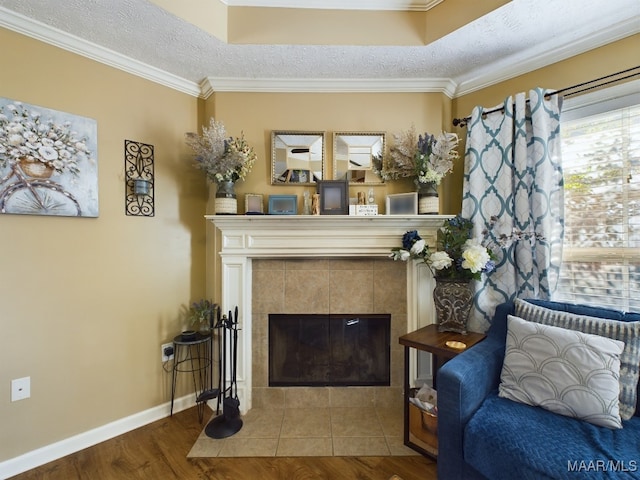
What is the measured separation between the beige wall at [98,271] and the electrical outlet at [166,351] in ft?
0.17

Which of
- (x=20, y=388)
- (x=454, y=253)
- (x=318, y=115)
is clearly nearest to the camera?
(x=20, y=388)

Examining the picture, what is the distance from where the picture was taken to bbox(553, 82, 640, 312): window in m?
1.56

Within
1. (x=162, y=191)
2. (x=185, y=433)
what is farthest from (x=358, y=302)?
(x=162, y=191)

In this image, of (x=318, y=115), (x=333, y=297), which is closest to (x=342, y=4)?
(x=318, y=115)

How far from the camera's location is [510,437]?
1132 mm

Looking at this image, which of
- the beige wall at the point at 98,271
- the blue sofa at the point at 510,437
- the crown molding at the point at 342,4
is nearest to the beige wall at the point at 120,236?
the beige wall at the point at 98,271

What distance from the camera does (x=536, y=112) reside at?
67.9 inches

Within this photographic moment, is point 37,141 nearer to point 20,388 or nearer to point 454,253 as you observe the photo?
point 20,388

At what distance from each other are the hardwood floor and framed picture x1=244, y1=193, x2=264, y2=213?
62.0 inches

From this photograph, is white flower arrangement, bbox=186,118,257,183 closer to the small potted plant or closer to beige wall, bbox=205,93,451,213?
beige wall, bbox=205,93,451,213

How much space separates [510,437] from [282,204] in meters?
1.77

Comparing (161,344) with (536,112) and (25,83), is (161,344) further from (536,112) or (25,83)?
(536,112)

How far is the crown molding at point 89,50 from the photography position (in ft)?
5.01
